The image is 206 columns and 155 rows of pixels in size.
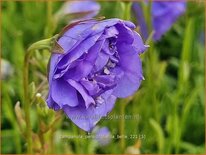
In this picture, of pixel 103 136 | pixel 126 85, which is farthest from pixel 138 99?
pixel 126 85

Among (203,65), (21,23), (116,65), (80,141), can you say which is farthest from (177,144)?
(21,23)

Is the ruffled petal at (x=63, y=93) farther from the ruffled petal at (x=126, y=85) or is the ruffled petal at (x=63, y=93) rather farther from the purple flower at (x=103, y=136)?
the purple flower at (x=103, y=136)

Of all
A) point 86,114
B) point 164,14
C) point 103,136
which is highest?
point 164,14

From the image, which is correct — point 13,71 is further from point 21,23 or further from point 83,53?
point 83,53

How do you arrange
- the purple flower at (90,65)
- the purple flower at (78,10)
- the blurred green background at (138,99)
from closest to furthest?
the purple flower at (90,65) → the blurred green background at (138,99) → the purple flower at (78,10)

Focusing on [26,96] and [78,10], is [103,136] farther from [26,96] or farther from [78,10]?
[26,96]

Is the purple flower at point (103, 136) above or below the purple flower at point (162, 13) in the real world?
below

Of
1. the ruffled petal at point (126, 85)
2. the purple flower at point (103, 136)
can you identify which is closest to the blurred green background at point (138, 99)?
the purple flower at point (103, 136)
